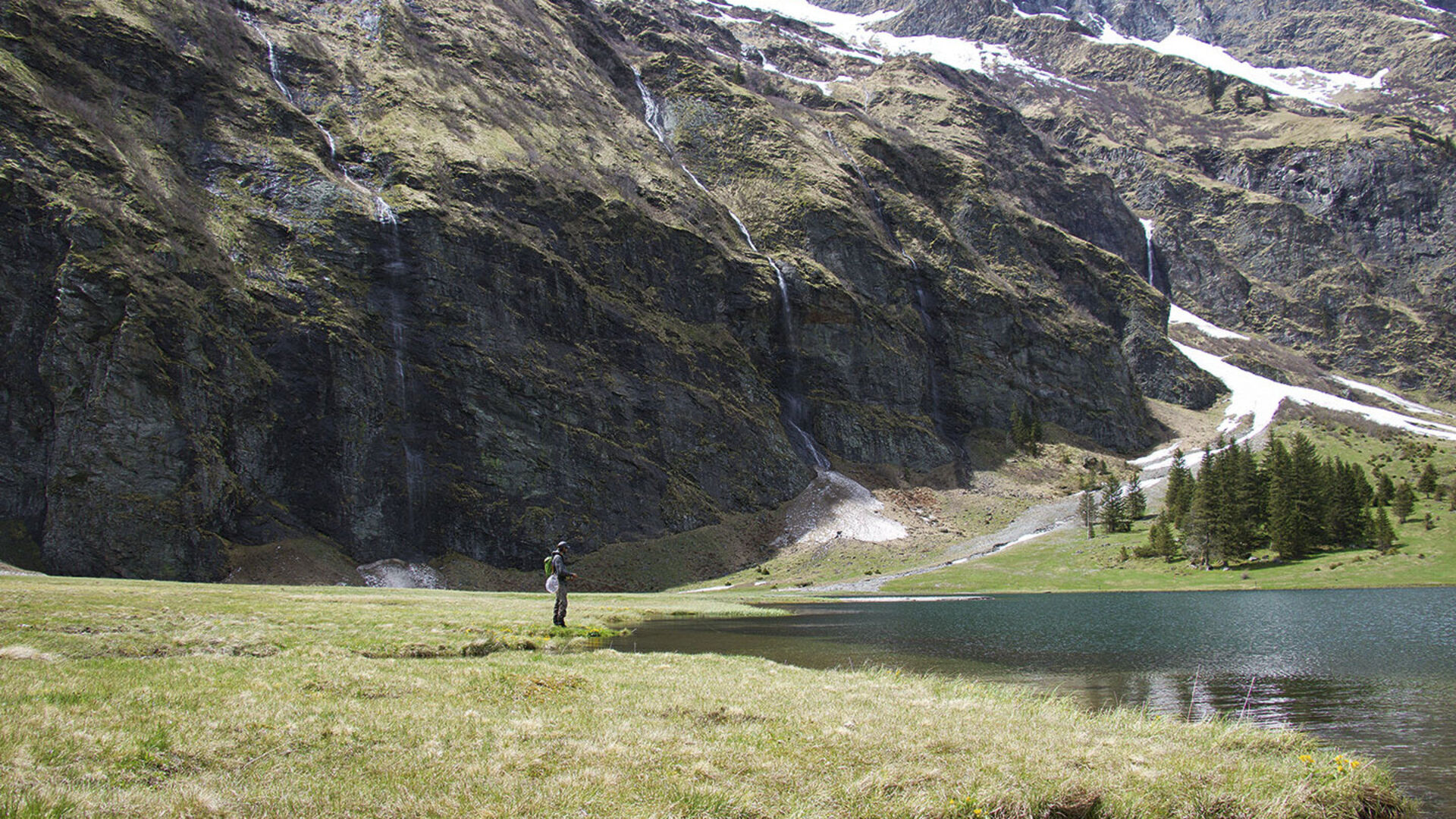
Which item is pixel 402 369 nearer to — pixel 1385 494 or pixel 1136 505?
pixel 1136 505

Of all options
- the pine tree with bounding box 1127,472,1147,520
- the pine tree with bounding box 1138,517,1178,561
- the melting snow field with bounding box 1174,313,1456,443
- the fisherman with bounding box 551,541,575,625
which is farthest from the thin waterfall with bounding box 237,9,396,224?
the melting snow field with bounding box 1174,313,1456,443

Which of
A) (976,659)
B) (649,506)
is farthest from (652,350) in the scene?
(976,659)

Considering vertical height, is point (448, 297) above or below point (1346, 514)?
above

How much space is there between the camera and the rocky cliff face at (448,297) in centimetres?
7025

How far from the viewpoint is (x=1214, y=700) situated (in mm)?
19562

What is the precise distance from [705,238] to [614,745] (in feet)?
407

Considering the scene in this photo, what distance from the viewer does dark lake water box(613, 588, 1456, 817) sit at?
16.6m

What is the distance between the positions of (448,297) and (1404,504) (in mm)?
106615

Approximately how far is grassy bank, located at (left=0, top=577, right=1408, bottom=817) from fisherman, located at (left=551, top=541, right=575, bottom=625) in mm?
11175

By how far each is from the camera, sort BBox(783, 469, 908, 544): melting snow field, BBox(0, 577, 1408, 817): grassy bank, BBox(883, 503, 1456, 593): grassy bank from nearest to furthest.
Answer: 1. BBox(0, 577, 1408, 817): grassy bank
2. BBox(883, 503, 1456, 593): grassy bank
3. BBox(783, 469, 908, 544): melting snow field

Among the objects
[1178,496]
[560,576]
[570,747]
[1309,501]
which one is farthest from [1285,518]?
[570,747]

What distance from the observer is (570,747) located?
1006 centimetres

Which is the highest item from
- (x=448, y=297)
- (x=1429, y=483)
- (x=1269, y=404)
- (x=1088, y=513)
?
(x=448, y=297)

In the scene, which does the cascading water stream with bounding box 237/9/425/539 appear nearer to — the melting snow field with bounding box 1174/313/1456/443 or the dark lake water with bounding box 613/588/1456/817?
the dark lake water with bounding box 613/588/1456/817
